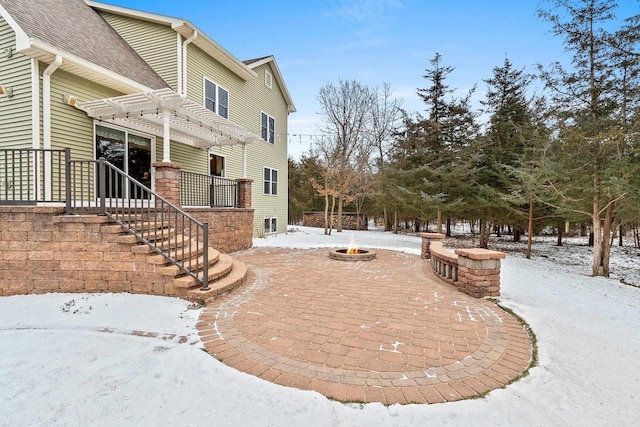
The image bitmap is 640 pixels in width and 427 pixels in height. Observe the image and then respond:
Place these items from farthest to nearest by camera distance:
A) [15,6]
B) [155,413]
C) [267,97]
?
1. [267,97]
2. [15,6]
3. [155,413]

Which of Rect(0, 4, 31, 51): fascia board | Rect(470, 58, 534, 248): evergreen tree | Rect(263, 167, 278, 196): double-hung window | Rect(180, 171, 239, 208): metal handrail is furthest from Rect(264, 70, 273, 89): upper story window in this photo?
Rect(470, 58, 534, 248): evergreen tree

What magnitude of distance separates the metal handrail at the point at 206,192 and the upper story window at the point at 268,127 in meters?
Answer: 4.63

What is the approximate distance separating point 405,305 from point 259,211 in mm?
10518

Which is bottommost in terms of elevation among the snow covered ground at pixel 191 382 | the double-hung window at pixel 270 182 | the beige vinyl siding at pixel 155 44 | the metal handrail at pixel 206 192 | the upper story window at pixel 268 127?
the snow covered ground at pixel 191 382

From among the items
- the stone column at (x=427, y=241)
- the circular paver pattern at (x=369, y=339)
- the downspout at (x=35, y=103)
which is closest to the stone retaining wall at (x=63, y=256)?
the circular paver pattern at (x=369, y=339)

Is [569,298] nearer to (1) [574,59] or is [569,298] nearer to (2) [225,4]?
(1) [574,59]

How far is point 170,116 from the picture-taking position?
7.70 meters

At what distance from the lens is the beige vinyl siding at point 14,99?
621 cm

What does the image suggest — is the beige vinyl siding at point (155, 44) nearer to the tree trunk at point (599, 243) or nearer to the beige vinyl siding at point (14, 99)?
the beige vinyl siding at point (14, 99)

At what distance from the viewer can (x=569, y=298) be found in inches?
200

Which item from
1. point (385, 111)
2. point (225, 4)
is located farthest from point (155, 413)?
point (385, 111)

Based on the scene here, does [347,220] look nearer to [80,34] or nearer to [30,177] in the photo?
[80,34]

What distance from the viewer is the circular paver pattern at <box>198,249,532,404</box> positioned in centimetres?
238

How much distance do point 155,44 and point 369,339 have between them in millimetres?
11255
